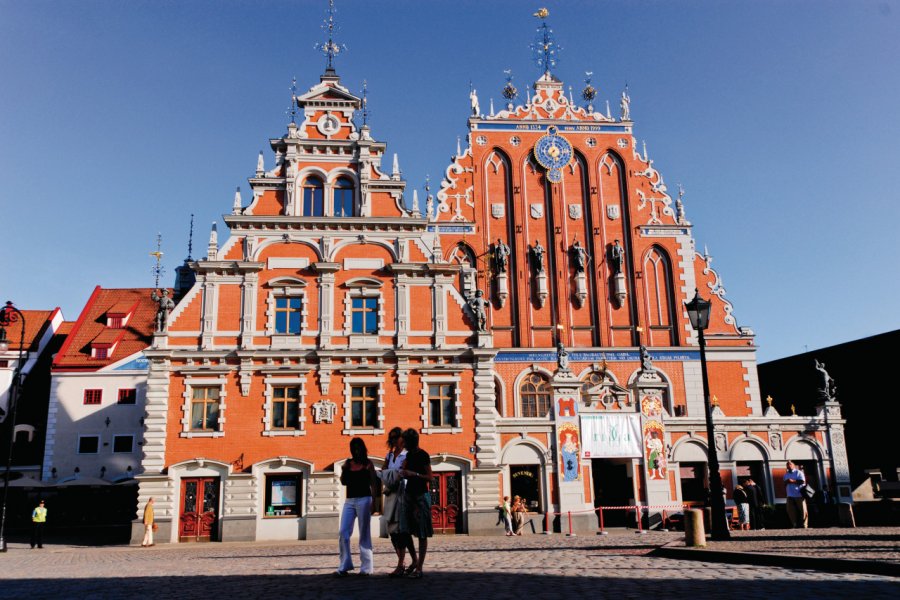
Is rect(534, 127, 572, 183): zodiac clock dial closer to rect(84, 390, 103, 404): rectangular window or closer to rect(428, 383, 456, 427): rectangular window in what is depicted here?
rect(428, 383, 456, 427): rectangular window

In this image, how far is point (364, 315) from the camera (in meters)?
25.5

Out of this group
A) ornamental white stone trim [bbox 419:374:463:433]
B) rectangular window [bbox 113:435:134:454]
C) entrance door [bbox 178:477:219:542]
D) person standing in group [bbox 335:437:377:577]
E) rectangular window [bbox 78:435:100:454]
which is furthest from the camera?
rectangular window [bbox 113:435:134:454]

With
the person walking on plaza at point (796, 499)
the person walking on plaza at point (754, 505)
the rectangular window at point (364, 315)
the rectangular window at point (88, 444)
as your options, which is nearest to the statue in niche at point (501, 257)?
the rectangular window at point (364, 315)

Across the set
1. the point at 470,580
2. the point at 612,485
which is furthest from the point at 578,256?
the point at 470,580

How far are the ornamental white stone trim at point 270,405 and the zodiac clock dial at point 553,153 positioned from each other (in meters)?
17.6

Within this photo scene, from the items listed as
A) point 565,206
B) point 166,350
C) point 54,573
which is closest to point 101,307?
point 166,350

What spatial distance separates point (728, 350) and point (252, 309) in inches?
868


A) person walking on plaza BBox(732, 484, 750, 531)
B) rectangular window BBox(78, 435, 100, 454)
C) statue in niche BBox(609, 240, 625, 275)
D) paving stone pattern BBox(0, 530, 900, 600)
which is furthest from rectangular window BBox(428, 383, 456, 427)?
rectangular window BBox(78, 435, 100, 454)

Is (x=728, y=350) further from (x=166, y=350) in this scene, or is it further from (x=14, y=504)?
(x=14, y=504)

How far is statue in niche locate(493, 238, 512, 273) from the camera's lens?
33.4 m

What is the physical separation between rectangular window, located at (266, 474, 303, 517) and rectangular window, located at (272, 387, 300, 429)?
5.64 ft

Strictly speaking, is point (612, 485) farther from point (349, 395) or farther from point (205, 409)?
point (205, 409)

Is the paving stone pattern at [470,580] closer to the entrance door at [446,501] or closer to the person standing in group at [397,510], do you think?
the person standing in group at [397,510]

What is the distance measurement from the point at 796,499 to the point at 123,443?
30.3m
